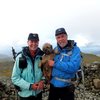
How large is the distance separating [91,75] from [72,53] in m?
11.9

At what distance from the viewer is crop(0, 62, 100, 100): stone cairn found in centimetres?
1765

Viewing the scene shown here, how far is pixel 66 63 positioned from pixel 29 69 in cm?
123

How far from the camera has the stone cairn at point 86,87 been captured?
17.7 meters

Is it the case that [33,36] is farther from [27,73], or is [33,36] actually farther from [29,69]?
[27,73]

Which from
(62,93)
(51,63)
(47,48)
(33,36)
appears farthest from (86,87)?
(33,36)

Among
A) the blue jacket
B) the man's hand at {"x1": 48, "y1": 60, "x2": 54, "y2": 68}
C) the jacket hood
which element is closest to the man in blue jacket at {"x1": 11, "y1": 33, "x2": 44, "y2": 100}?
the man's hand at {"x1": 48, "y1": 60, "x2": 54, "y2": 68}

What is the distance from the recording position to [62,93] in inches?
417

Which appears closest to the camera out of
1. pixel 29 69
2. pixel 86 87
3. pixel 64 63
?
Answer: pixel 64 63

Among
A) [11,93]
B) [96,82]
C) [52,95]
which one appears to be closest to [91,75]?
[96,82]

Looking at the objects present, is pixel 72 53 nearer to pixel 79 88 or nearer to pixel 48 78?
pixel 48 78

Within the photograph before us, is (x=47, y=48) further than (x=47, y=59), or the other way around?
(x=47, y=48)

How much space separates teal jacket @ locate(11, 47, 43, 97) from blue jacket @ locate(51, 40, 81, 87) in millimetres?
569

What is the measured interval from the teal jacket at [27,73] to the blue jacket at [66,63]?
57cm

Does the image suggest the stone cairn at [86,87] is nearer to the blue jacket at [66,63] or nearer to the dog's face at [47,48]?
the dog's face at [47,48]
